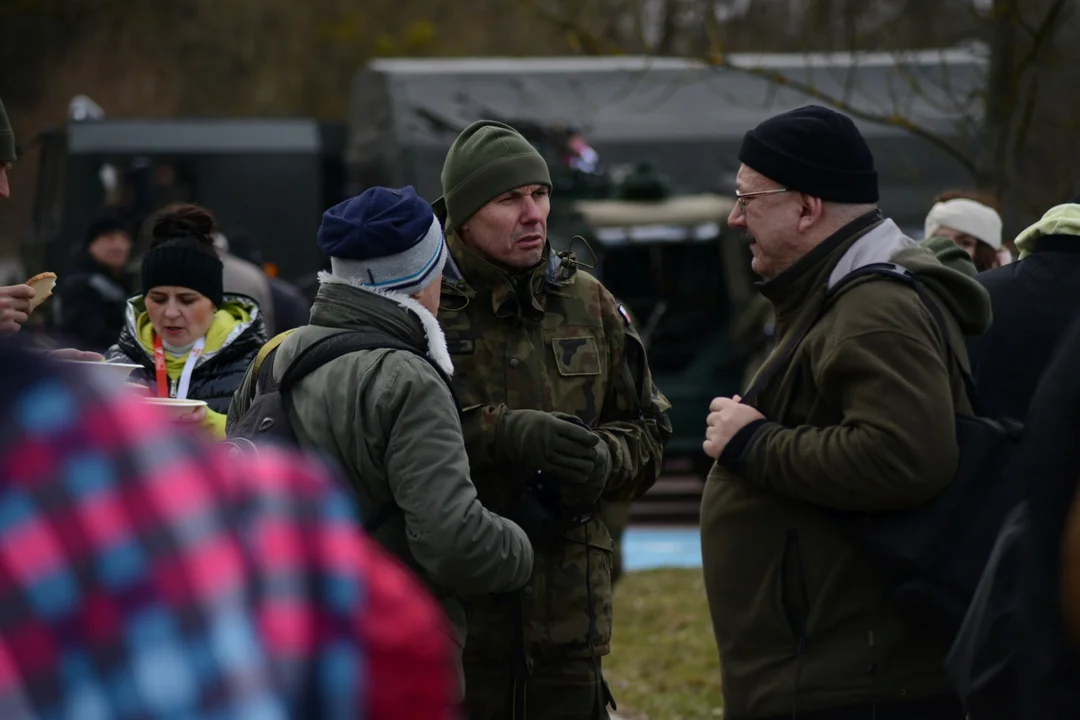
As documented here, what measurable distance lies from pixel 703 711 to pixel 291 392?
3550mm

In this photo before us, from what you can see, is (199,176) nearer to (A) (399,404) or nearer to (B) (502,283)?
(B) (502,283)

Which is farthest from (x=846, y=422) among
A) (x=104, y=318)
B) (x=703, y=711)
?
(x=104, y=318)

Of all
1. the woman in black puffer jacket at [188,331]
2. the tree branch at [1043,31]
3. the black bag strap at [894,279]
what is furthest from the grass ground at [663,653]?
the tree branch at [1043,31]

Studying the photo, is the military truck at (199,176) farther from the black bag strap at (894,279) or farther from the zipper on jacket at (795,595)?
the zipper on jacket at (795,595)

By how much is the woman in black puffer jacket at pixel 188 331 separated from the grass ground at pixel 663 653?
6.96 ft

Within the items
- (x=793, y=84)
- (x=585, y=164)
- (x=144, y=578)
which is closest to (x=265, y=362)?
(x=144, y=578)

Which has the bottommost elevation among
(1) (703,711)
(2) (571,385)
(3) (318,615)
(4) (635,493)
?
(1) (703,711)

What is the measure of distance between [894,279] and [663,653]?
4530 mm

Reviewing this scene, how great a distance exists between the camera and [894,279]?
334 centimetres

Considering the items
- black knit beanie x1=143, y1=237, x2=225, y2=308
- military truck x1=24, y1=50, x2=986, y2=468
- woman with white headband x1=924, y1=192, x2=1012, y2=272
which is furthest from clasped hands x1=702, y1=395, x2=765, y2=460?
military truck x1=24, y1=50, x2=986, y2=468

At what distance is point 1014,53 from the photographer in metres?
7.46

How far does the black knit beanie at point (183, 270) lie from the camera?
501 cm

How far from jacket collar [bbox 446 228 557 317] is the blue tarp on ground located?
6.74 meters

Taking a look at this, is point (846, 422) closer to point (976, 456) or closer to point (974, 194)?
point (976, 456)
